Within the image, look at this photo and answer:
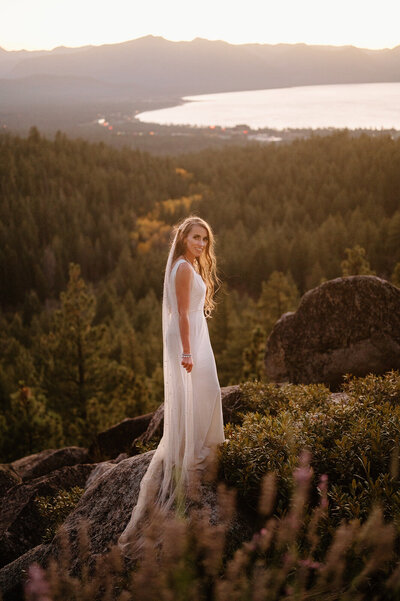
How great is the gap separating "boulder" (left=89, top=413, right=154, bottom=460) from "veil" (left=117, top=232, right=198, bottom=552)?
5.82 metres

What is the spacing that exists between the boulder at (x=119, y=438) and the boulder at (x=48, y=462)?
37cm

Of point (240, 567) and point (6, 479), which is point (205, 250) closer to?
point (240, 567)

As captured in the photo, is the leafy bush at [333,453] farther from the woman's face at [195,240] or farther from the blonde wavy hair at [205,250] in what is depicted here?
the woman's face at [195,240]

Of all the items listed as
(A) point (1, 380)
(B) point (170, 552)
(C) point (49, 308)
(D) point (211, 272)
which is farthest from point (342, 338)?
(C) point (49, 308)

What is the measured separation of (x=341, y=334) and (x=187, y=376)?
656 centimetres

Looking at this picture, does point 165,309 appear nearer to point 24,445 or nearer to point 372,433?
point 372,433

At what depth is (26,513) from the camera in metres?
7.73

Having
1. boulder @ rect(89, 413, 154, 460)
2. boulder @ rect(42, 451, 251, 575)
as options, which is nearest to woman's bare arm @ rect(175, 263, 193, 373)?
boulder @ rect(42, 451, 251, 575)

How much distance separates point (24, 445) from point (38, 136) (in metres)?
139

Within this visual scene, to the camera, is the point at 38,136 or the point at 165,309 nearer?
the point at 165,309

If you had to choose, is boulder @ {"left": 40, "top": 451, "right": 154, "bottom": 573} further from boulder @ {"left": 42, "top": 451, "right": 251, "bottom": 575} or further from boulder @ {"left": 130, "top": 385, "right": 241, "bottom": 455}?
boulder @ {"left": 130, "top": 385, "right": 241, "bottom": 455}

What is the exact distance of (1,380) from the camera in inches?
1372

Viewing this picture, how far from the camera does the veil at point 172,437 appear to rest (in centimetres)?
525

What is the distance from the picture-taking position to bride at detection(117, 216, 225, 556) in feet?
18.0
